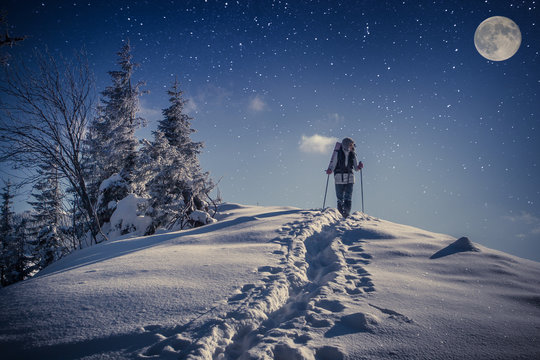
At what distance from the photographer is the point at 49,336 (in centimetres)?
172

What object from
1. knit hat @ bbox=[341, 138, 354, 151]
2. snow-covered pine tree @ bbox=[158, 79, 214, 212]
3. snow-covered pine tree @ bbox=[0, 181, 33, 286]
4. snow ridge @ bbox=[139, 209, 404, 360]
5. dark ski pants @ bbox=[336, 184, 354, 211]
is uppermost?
snow-covered pine tree @ bbox=[158, 79, 214, 212]

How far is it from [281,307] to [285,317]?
0.17m

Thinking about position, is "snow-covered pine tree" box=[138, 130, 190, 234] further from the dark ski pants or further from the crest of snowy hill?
the dark ski pants

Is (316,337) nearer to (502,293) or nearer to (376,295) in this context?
(376,295)

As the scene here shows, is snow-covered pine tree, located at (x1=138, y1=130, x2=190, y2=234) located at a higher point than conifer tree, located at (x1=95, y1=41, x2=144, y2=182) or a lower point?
lower

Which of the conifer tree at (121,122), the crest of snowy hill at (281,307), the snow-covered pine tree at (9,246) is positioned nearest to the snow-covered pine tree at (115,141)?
the conifer tree at (121,122)

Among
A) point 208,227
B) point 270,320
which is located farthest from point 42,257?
point 270,320

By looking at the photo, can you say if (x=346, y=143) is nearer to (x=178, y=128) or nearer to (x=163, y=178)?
(x=163, y=178)

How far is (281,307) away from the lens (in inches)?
97.2

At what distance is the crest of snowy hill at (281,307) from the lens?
1.67 metres

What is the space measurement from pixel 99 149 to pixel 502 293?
16546mm

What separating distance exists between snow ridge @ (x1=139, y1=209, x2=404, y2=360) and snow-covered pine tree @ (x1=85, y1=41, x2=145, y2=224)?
10589 millimetres

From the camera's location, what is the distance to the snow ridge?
171 centimetres

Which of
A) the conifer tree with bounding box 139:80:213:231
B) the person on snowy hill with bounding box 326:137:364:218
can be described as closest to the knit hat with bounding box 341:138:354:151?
the person on snowy hill with bounding box 326:137:364:218
